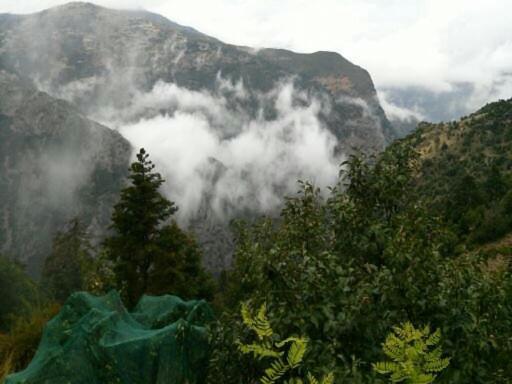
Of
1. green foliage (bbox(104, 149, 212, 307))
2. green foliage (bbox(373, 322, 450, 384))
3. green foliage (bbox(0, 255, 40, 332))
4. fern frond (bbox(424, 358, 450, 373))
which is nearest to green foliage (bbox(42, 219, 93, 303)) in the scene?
green foliage (bbox(0, 255, 40, 332))

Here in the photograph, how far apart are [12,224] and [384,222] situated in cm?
17674

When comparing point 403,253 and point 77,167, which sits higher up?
point 403,253

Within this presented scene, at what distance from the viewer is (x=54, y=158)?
577 ft

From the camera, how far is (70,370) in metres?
9.72

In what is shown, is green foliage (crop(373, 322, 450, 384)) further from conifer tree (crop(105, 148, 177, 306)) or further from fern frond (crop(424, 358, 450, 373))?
conifer tree (crop(105, 148, 177, 306))

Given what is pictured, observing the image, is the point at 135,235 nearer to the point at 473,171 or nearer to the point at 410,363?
the point at 410,363

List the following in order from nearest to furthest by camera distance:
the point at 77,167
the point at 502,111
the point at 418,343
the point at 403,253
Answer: the point at 418,343
the point at 403,253
the point at 502,111
the point at 77,167

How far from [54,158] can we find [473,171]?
478 feet

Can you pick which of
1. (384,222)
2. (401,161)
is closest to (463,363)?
(384,222)

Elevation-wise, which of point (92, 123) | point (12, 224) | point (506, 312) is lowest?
point (12, 224)

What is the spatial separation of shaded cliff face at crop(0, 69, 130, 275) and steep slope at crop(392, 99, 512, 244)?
360ft

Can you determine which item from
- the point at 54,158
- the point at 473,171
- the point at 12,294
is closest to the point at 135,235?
the point at 12,294

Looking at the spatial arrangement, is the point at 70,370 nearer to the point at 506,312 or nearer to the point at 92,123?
the point at 506,312

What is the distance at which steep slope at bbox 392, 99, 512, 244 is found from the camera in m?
45.3
